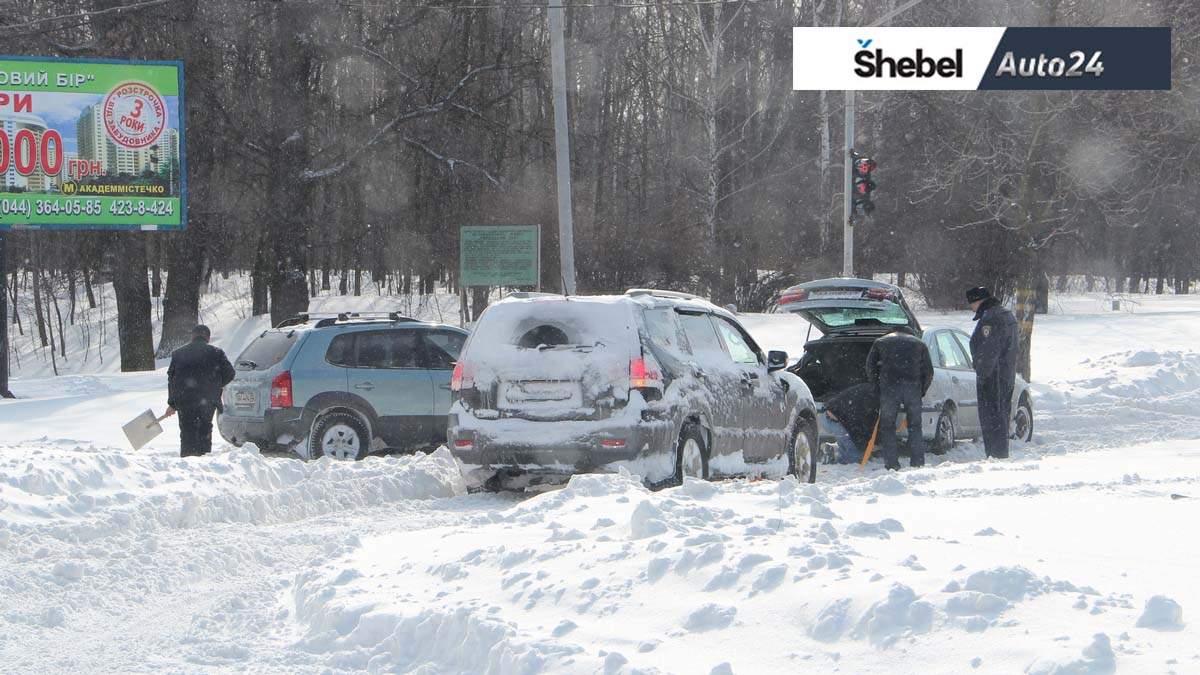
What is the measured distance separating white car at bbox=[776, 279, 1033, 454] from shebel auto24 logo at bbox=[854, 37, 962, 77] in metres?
8.74

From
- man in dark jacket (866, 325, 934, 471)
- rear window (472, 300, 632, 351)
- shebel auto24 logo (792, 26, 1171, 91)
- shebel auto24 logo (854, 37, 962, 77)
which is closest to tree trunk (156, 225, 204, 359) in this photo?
shebel auto24 logo (792, 26, 1171, 91)

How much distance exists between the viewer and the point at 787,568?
5492mm

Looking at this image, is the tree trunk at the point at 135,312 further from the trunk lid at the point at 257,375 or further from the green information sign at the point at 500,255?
the trunk lid at the point at 257,375

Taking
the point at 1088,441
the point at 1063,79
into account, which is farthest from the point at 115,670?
the point at 1063,79

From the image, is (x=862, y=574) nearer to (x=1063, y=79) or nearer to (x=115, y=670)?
(x=115, y=670)

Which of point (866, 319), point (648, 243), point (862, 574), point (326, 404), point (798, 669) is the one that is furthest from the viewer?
point (648, 243)

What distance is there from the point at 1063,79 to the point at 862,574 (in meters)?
17.6

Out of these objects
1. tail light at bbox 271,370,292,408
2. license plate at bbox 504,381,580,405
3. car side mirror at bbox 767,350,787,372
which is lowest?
tail light at bbox 271,370,292,408

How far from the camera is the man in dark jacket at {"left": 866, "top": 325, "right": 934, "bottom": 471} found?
12.8m

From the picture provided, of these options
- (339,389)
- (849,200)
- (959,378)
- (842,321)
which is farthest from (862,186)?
(339,389)

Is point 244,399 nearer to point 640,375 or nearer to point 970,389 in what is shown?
point 640,375

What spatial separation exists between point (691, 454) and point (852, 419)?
412 centimetres

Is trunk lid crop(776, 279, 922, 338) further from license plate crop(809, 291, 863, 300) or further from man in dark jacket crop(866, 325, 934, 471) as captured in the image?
man in dark jacket crop(866, 325, 934, 471)

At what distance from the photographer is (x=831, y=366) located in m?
14.7
